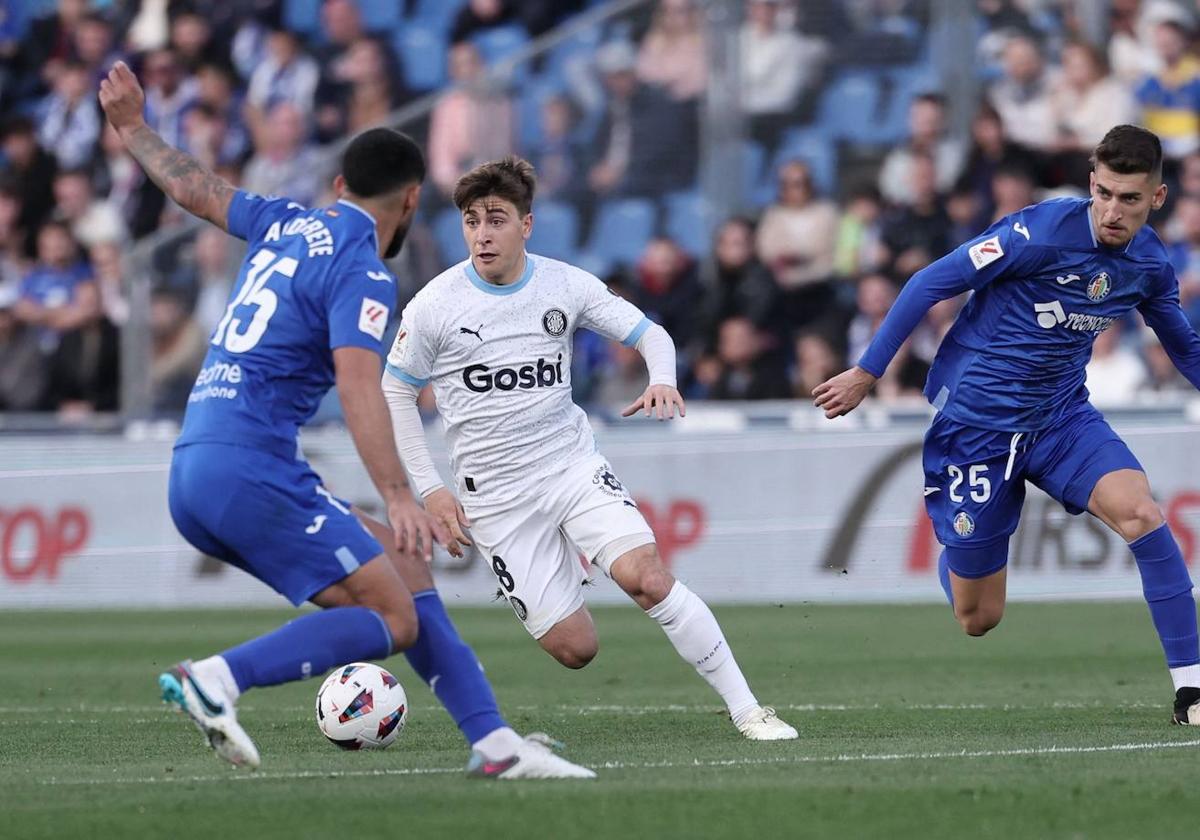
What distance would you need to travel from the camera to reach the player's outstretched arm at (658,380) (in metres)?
7.80

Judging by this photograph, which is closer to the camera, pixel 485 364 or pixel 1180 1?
pixel 485 364

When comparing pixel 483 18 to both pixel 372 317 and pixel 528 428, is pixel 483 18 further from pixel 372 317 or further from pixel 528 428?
pixel 372 317

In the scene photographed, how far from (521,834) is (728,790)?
952mm

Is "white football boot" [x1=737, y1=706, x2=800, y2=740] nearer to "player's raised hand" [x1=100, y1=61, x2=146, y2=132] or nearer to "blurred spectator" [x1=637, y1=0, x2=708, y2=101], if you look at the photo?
"player's raised hand" [x1=100, y1=61, x2=146, y2=132]

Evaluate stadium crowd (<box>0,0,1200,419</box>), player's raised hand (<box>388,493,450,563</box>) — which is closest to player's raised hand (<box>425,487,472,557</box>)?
player's raised hand (<box>388,493,450,563</box>)

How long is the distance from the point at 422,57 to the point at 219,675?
49.6 ft

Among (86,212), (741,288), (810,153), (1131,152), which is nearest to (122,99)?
(1131,152)

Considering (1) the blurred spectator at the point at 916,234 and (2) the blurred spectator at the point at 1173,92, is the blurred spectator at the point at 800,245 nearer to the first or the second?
(1) the blurred spectator at the point at 916,234

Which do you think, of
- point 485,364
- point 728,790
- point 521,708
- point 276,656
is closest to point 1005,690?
point 521,708

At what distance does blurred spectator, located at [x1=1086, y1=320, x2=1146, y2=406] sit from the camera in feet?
51.6

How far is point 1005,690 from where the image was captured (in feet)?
33.0

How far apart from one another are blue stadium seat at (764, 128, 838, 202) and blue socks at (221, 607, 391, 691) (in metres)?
12.0

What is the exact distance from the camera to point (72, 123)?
21.3m

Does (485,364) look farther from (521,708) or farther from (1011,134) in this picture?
(1011,134)
